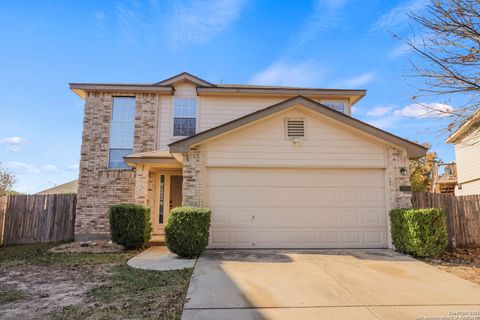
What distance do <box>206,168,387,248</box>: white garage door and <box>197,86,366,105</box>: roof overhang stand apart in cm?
511

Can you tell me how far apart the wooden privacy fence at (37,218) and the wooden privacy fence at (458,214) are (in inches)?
513

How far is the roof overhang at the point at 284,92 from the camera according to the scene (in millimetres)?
12766

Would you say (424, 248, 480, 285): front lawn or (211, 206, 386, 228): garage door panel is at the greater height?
(211, 206, 386, 228): garage door panel

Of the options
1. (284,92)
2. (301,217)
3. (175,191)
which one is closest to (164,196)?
(175,191)

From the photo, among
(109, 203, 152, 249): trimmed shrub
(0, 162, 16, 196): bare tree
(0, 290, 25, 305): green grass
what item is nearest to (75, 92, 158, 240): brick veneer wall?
(109, 203, 152, 249): trimmed shrub

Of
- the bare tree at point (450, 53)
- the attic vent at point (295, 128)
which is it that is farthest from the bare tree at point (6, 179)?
the bare tree at point (450, 53)

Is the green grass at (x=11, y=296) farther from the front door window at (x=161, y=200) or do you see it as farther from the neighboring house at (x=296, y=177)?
the front door window at (x=161, y=200)

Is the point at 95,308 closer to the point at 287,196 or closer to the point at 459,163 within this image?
the point at 287,196

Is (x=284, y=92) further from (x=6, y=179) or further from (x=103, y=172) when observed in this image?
(x=6, y=179)

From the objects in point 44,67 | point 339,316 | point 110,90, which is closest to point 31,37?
point 44,67

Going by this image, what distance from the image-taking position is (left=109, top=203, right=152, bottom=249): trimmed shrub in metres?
9.03

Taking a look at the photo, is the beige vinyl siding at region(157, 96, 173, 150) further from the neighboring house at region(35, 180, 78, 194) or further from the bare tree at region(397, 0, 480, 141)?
the neighboring house at region(35, 180, 78, 194)

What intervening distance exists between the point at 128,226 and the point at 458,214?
10.6m

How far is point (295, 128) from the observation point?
9.12m
